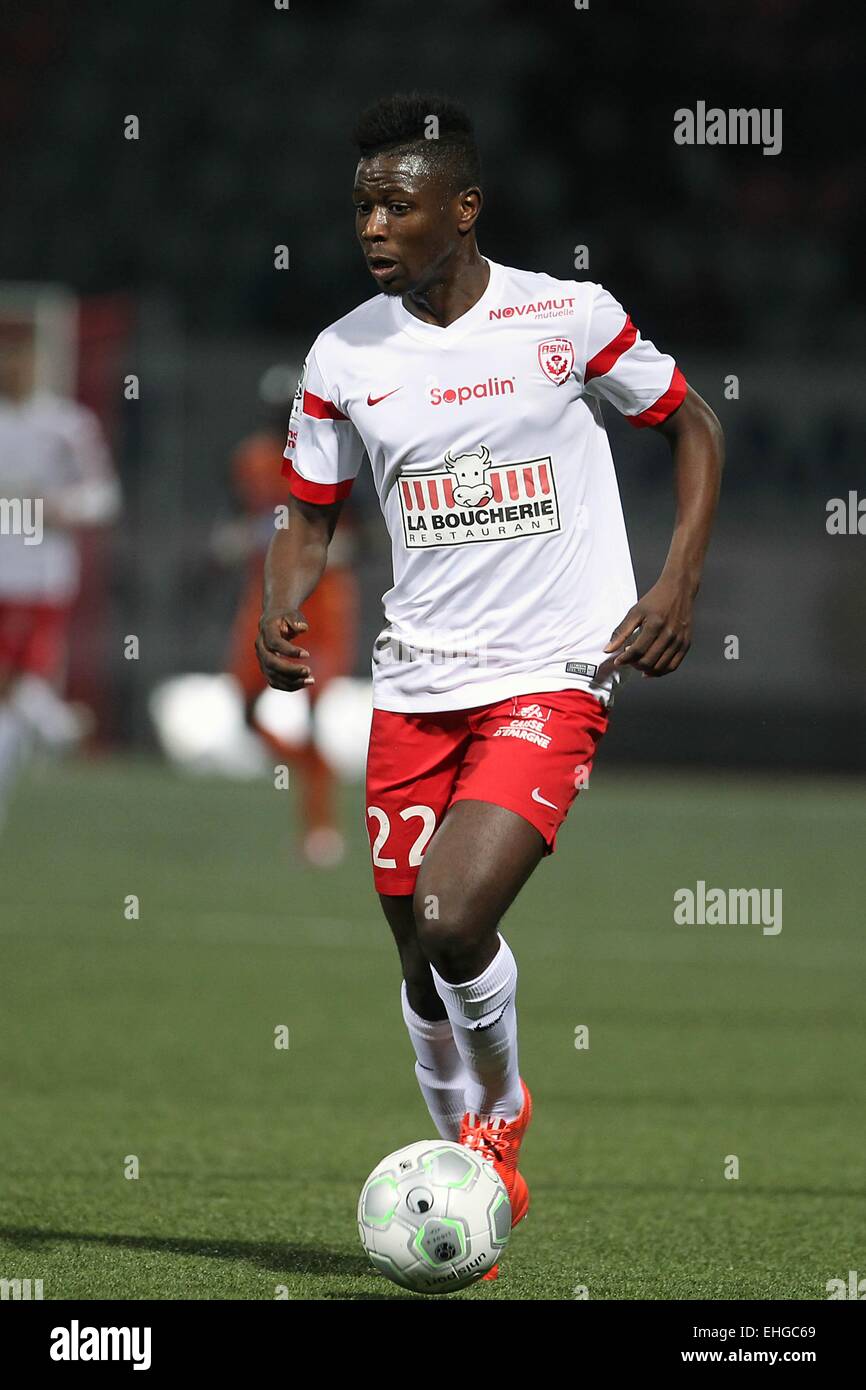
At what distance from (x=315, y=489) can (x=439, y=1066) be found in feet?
4.16

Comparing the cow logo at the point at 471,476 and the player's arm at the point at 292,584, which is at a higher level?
A: the cow logo at the point at 471,476

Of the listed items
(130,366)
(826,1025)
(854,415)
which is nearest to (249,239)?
(130,366)

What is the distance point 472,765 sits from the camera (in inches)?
198

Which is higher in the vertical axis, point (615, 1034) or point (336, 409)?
point (336, 409)

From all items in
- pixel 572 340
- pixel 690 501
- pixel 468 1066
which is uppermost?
pixel 572 340

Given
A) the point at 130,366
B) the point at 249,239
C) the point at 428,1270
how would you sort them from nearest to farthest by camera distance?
the point at 428,1270
the point at 130,366
the point at 249,239

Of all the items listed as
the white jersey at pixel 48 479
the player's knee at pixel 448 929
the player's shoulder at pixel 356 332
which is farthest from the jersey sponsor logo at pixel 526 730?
the white jersey at pixel 48 479

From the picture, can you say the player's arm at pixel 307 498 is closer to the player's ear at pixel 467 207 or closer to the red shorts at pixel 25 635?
the player's ear at pixel 467 207

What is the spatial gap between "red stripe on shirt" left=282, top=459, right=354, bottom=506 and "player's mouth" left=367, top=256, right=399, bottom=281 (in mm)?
534

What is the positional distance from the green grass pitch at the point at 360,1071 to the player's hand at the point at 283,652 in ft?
3.87

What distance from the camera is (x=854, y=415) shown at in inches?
854

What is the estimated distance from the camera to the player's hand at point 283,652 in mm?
5082

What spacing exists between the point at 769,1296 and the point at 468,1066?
783 mm

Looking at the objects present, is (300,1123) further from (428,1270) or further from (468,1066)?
(428,1270)
